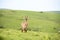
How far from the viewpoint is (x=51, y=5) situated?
1026 cm

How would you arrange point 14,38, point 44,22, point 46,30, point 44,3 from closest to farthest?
point 14,38, point 44,3, point 46,30, point 44,22

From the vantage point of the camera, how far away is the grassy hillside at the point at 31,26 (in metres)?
9.26

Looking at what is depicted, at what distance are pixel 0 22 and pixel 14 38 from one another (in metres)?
1.74

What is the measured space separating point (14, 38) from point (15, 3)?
2032mm

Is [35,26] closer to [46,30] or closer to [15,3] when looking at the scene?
[46,30]

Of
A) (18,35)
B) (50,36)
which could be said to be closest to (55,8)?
(50,36)

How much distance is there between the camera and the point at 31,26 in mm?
12086

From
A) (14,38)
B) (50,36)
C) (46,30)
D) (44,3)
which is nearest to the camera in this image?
(14,38)

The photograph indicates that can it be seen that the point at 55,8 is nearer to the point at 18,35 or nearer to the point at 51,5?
the point at 51,5

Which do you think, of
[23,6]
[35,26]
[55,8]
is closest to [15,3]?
[23,6]

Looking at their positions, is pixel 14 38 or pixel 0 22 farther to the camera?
pixel 0 22

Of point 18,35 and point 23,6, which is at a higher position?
point 23,6

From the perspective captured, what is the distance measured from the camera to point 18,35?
9242mm

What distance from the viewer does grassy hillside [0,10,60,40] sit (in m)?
9.26
